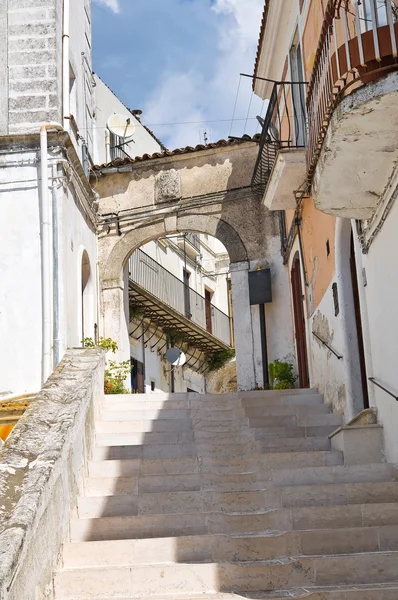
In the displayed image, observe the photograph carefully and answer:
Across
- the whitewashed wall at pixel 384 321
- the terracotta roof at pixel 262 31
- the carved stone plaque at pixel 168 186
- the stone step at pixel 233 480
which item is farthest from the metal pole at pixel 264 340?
the stone step at pixel 233 480

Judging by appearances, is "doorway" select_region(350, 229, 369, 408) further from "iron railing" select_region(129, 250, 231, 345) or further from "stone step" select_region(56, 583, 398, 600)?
"iron railing" select_region(129, 250, 231, 345)

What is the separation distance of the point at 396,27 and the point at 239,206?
32.4 ft

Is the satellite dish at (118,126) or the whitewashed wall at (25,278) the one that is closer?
the whitewashed wall at (25,278)

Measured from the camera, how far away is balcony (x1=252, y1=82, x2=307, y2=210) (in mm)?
11656

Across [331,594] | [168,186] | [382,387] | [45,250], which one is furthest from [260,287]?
[331,594]

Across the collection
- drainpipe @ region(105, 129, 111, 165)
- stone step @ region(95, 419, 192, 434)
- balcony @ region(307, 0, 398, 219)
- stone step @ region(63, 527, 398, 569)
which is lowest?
stone step @ region(63, 527, 398, 569)

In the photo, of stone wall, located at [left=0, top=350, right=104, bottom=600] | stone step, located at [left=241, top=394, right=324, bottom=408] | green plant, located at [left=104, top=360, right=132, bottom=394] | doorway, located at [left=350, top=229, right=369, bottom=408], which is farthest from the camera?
green plant, located at [left=104, top=360, right=132, bottom=394]

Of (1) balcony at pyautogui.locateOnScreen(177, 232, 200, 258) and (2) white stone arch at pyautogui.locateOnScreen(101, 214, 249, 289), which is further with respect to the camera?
(1) balcony at pyautogui.locateOnScreen(177, 232, 200, 258)

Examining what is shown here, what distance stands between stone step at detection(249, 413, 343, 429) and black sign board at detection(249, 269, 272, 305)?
17.3ft

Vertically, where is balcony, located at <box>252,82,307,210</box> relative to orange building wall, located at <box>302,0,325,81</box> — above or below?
below

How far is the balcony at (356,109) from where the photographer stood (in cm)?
Result: 646

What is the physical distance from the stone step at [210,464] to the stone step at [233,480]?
10.9 inches

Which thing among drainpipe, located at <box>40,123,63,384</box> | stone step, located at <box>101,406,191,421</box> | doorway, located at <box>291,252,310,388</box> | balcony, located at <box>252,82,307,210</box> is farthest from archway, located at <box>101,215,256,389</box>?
stone step, located at <box>101,406,191,421</box>

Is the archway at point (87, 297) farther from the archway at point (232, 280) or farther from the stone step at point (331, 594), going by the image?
the stone step at point (331, 594)
